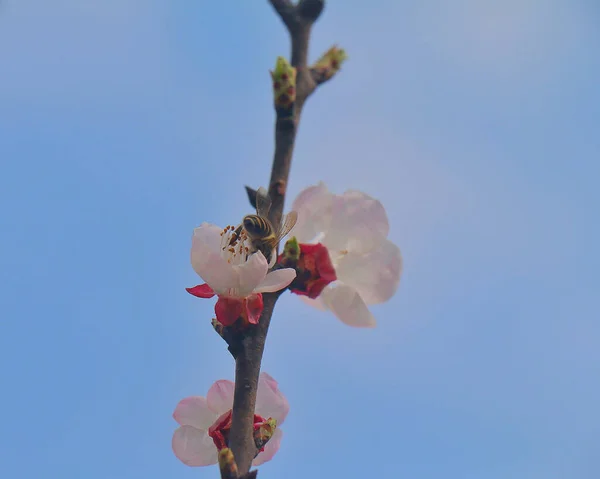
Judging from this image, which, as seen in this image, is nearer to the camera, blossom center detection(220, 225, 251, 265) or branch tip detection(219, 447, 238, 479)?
branch tip detection(219, 447, 238, 479)

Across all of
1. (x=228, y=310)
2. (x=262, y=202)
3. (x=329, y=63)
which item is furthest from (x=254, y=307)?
(x=329, y=63)

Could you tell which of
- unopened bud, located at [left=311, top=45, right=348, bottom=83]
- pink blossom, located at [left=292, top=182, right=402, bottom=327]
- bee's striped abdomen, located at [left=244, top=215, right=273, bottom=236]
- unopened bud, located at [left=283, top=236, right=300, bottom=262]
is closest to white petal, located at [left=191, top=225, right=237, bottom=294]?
bee's striped abdomen, located at [left=244, top=215, right=273, bottom=236]

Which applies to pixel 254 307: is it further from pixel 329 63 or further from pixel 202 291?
pixel 329 63

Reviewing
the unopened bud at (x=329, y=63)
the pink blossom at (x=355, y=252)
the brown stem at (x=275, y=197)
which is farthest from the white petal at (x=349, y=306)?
the unopened bud at (x=329, y=63)

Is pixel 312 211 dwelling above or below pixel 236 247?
above

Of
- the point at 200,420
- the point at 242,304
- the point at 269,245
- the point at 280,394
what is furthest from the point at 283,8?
the point at 200,420

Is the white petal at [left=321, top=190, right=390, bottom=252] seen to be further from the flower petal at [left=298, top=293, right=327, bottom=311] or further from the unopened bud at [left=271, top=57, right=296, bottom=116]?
the unopened bud at [left=271, top=57, right=296, bottom=116]

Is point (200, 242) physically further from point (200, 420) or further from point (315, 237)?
point (200, 420)

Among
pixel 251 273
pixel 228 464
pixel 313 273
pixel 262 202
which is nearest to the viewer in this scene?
pixel 228 464
